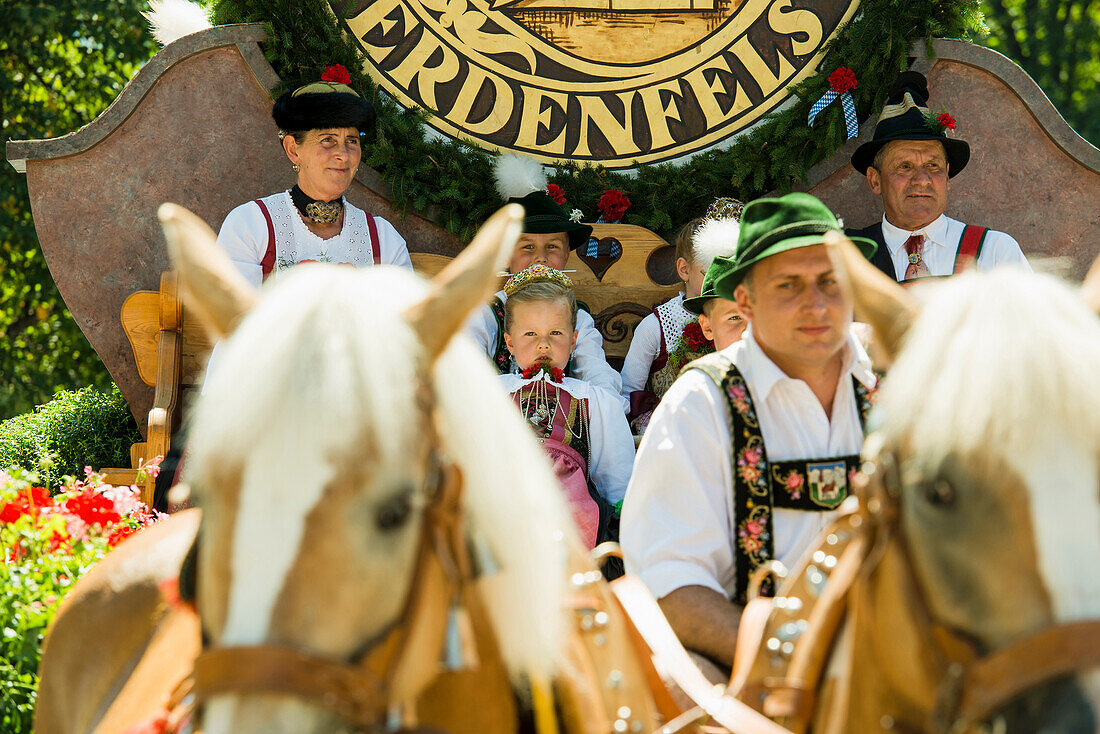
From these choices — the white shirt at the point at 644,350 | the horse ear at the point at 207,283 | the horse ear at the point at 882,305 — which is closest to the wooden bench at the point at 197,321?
the white shirt at the point at 644,350

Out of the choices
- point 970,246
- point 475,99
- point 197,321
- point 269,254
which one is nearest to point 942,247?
point 970,246

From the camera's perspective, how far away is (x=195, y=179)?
17.8 ft

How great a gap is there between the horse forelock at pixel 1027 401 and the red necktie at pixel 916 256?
3671 mm

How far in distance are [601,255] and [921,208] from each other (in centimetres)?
156

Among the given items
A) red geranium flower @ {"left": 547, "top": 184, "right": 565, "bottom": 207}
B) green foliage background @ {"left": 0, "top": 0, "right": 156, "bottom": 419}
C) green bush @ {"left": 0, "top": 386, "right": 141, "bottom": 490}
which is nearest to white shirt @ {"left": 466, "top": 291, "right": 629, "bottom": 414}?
red geranium flower @ {"left": 547, "top": 184, "right": 565, "bottom": 207}

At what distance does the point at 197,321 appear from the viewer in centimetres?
490

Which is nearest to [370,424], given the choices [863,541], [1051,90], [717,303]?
[863,541]

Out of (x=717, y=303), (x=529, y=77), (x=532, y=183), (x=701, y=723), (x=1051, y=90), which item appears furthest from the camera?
(x=1051, y=90)

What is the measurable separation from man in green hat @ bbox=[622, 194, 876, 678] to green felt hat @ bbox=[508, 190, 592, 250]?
7.91ft

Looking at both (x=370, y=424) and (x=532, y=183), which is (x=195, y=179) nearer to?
(x=532, y=183)

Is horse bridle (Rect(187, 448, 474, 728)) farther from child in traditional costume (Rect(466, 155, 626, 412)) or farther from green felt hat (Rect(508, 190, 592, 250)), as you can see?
green felt hat (Rect(508, 190, 592, 250))

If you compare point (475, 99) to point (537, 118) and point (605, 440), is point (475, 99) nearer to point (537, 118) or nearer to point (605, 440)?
point (537, 118)

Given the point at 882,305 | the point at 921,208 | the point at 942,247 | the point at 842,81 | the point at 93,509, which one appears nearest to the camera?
the point at 882,305

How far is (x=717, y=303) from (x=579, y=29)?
86.5 inches
